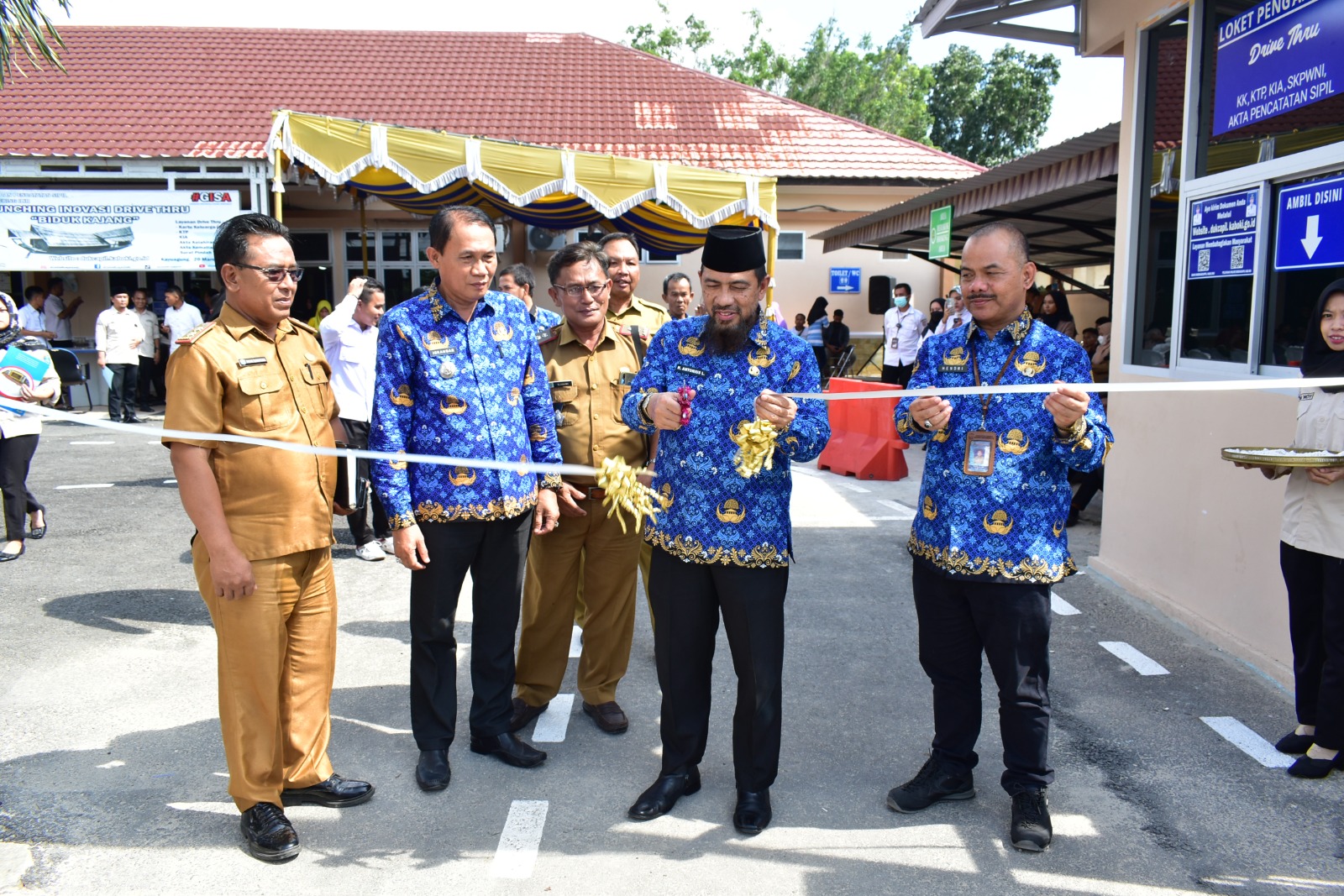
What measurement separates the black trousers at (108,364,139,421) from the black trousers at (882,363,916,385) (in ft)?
37.1

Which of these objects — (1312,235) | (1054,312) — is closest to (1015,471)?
(1312,235)

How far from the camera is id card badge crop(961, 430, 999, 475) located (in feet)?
10.4

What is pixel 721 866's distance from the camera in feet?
10.2

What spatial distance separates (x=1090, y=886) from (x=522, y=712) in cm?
228

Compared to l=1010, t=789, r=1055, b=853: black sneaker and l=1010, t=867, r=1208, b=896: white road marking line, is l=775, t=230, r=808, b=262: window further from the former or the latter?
l=1010, t=867, r=1208, b=896: white road marking line

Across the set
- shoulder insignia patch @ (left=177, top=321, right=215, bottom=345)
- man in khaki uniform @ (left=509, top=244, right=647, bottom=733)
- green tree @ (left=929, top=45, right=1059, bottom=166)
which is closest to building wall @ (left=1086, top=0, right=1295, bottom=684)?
man in khaki uniform @ (left=509, top=244, right=647, bottom=733)

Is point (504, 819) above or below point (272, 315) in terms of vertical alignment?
below

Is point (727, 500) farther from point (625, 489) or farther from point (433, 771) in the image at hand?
point (433, 771)

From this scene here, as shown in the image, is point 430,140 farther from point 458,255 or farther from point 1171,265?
point 1171,265

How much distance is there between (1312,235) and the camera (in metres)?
4.58

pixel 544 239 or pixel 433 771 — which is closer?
pixel 433 771

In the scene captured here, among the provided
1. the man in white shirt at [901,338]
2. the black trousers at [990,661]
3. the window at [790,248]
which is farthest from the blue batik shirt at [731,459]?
the window at [790,248]

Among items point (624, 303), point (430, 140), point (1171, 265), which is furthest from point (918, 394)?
point (430, 140)

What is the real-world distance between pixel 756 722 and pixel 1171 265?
427 centimetres
